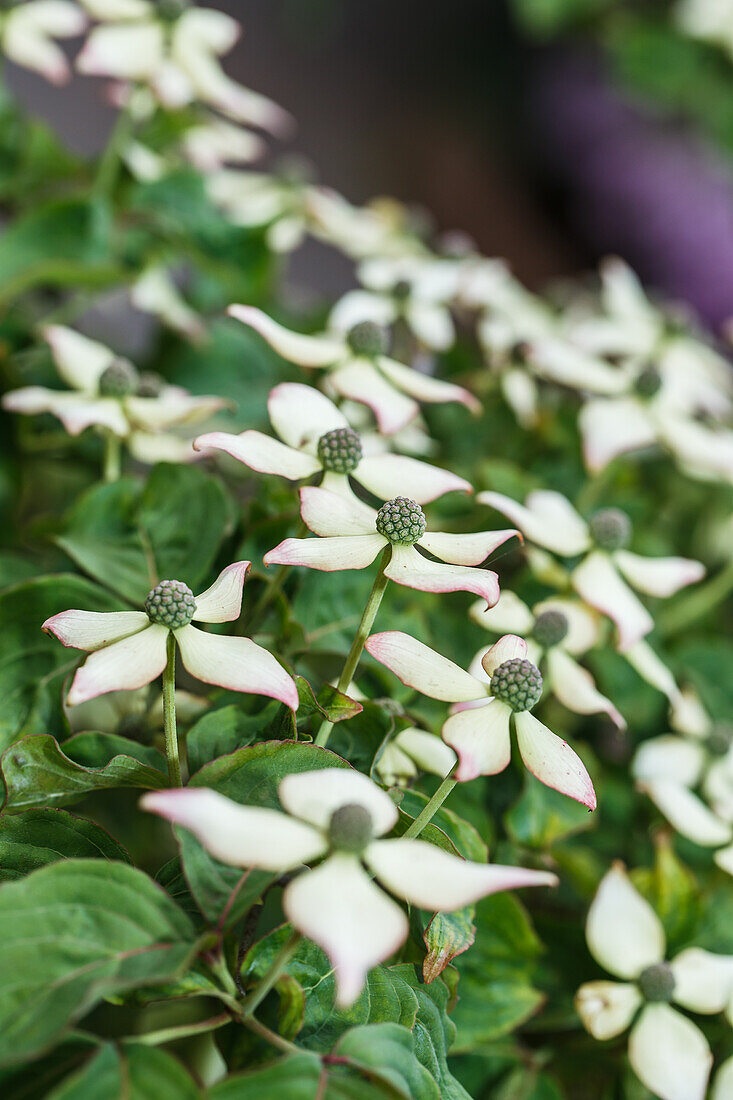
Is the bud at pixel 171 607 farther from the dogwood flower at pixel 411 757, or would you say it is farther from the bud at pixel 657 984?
the bud at pixel 657 984

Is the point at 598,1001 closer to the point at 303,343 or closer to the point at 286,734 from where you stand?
the point at 286,734

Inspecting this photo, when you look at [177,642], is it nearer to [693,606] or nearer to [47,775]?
[47,775]

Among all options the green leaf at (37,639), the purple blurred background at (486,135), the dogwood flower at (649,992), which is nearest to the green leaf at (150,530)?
the green leaf at (37,639)

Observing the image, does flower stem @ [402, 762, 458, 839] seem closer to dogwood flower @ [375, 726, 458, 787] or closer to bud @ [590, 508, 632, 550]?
dogwood flower @ [375, 726, 458, 787]

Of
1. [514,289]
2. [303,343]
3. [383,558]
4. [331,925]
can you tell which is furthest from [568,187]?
[331,925]

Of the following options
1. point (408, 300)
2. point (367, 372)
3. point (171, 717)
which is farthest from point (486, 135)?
point (171, 717)

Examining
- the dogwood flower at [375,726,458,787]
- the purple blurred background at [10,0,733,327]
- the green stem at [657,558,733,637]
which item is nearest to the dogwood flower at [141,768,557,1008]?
the dogwood flower at [375,726,458,787]
